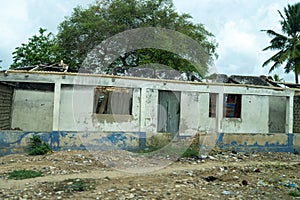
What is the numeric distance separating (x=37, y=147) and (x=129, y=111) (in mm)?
3107

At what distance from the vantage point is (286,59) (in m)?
20.4

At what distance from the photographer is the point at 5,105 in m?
9.84

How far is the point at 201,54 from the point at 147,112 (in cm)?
852

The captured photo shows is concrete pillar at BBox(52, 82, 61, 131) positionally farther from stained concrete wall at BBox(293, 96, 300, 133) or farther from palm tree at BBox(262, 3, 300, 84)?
palm tree at BBox(262, 3, 300, 84)

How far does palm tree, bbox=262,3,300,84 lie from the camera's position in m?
20.3

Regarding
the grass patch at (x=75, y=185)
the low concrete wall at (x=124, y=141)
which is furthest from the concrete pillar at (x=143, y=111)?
the grass patch at (x=75, y=185)

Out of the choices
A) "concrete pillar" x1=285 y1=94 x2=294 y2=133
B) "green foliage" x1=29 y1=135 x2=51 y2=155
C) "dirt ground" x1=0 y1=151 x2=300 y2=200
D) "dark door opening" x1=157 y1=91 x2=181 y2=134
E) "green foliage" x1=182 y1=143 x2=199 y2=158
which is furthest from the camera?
"concrete pillar" x1=285 y1=94 x2=294 y2=133

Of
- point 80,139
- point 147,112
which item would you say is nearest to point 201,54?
point 147,112

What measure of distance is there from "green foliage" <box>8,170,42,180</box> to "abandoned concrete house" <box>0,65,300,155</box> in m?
2.29

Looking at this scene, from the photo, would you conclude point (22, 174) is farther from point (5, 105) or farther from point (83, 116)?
point (5, 105)

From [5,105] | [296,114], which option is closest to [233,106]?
[296,114]

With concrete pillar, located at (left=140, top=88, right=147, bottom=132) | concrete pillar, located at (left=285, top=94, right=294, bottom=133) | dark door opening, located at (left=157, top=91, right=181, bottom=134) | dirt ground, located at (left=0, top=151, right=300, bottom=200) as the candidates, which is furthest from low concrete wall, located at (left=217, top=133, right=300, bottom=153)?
concrete pillar, located at (left=140, top=88, right=147, bottom=132)

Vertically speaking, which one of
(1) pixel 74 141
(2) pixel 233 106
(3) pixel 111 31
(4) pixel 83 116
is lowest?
(1) pixel 74 141

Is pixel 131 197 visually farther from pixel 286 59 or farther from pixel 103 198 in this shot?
pixel 286 59
